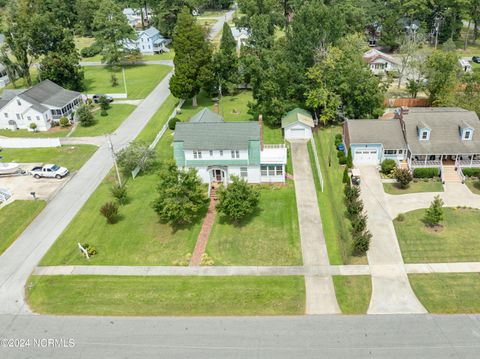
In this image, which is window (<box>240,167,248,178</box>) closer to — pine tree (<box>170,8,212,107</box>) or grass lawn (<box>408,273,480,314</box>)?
grass lawn (<box>408,273,480,314</box>)

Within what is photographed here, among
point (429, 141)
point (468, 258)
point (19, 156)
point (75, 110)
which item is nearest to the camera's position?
point (468, 258)

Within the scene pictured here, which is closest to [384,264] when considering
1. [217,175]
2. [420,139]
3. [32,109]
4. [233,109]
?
[420,139]

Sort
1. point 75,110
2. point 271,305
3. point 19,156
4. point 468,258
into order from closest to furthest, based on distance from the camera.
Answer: point 271,305 → point 468,258 → point 19,156 → point 75,110

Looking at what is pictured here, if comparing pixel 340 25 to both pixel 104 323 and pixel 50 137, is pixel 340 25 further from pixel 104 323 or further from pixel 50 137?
pixel 104 323

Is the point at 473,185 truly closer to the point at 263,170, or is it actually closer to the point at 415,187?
the point at 415,187

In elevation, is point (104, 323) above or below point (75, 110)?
below

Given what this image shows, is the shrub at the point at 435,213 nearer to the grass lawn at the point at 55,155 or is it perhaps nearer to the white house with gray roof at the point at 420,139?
the white house with gray roof at the point at 420,139

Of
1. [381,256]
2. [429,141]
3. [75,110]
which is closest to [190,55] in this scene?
[75,110]
